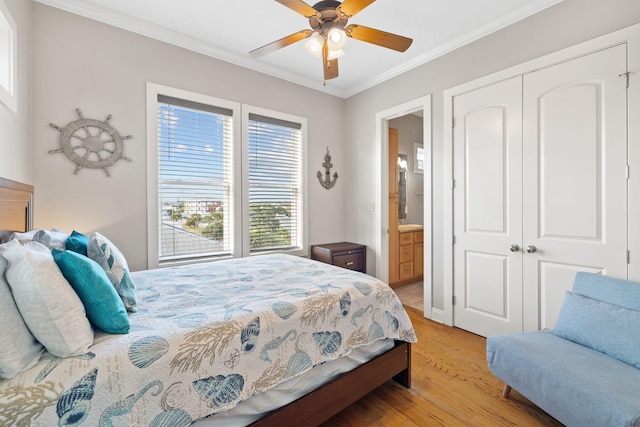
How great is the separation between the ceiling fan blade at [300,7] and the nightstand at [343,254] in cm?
242

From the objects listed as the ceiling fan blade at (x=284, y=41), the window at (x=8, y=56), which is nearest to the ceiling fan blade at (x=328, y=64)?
the ceiling fan blade at (x=284, y=41)

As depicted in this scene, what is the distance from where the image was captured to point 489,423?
1595 millimetres

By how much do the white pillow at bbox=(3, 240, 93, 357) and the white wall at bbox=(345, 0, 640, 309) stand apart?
294 centimetres

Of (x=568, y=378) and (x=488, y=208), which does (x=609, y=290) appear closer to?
(x=568, y=378)

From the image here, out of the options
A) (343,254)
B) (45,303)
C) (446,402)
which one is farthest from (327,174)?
(45,303)

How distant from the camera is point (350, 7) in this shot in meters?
1.73

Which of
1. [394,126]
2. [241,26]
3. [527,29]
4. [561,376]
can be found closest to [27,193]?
[241,26]

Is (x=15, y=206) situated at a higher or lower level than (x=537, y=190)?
lower

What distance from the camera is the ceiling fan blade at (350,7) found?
1.66m

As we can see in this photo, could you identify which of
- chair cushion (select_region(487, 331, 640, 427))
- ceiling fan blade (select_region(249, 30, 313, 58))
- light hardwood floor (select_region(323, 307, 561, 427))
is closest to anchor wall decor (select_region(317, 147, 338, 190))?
ceiling fan blade (select_region(249, 30, 313, 58))

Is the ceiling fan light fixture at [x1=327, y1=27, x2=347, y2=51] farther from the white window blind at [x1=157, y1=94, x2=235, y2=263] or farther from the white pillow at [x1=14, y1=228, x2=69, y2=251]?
the white pillow at [x1=14, y1=228, x2=69, y2=251]

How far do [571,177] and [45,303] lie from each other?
3088 mm

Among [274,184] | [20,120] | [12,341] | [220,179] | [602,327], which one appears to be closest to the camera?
[12,341]

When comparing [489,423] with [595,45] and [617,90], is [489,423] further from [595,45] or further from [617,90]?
[595,45]
